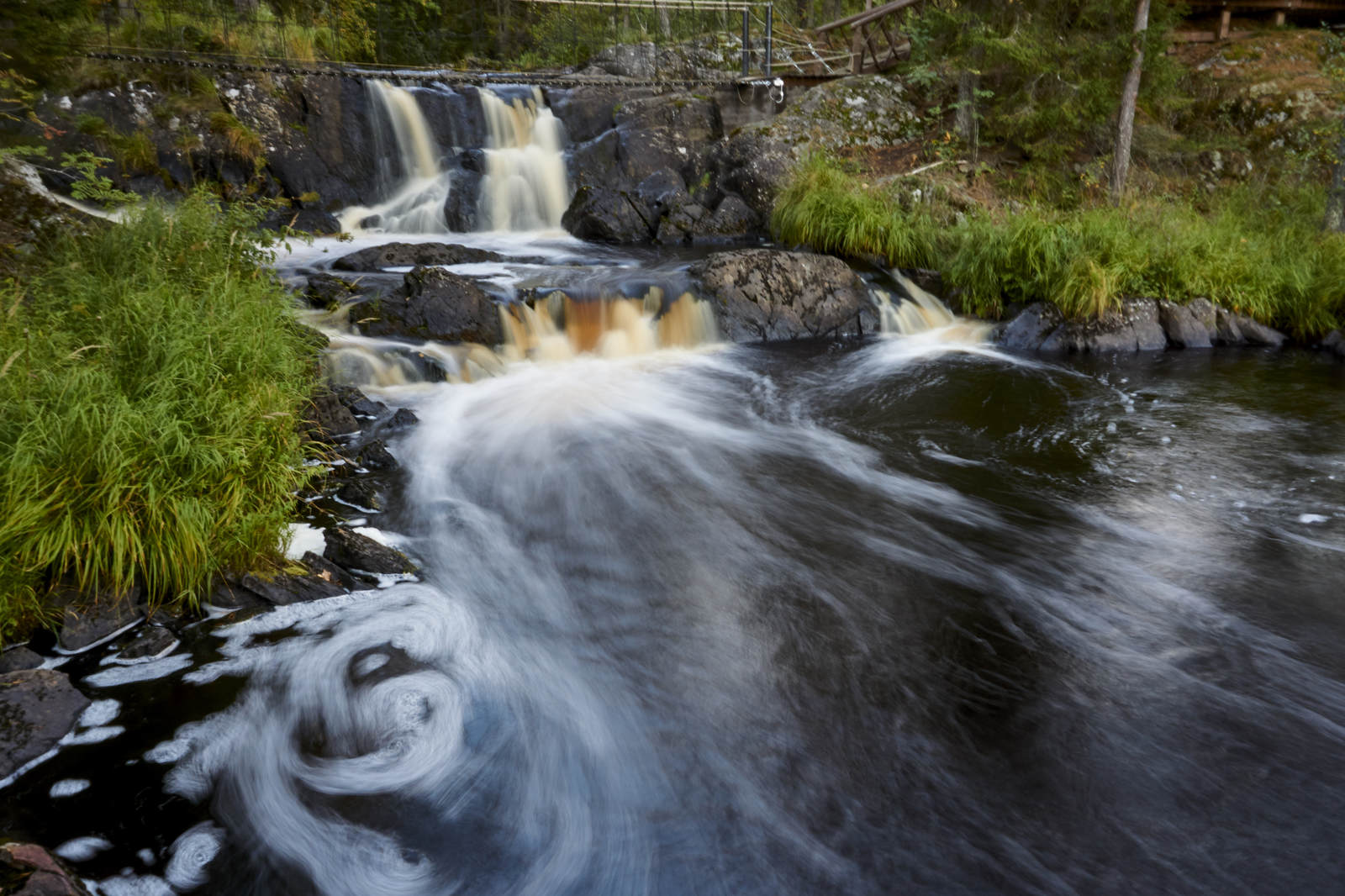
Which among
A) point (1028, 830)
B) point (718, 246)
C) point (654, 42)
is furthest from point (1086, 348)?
point (654, 42)

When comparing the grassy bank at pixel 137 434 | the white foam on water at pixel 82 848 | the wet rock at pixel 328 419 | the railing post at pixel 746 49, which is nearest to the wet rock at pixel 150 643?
the grassy bank at pixel 137 434

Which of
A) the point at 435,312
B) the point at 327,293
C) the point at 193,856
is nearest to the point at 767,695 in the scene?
the point at 193,856

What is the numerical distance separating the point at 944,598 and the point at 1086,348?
6036 millimetres

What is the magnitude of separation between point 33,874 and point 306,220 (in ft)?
35.6

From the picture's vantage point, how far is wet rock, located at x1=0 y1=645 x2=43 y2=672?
→ 3.61m

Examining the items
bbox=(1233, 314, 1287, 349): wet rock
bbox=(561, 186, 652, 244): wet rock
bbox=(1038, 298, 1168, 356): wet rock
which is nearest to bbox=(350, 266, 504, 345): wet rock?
bbox=(561, 186, 652, 244): wet rock

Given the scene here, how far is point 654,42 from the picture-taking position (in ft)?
58.1

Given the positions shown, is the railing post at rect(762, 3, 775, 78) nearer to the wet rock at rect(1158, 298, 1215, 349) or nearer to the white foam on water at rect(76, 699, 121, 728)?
the wet rock at rect(1158, 298, 1215, 349)

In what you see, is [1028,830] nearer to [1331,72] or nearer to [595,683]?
[595,683]

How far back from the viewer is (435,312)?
8.39m

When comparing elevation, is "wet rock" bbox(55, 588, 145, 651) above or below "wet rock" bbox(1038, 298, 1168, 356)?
below

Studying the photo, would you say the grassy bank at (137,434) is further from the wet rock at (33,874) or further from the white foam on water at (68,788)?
the wet rock at (33,874)

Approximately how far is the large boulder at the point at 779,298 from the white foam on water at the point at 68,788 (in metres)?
7.63

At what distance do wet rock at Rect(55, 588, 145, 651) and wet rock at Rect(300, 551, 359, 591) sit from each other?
77 cm
